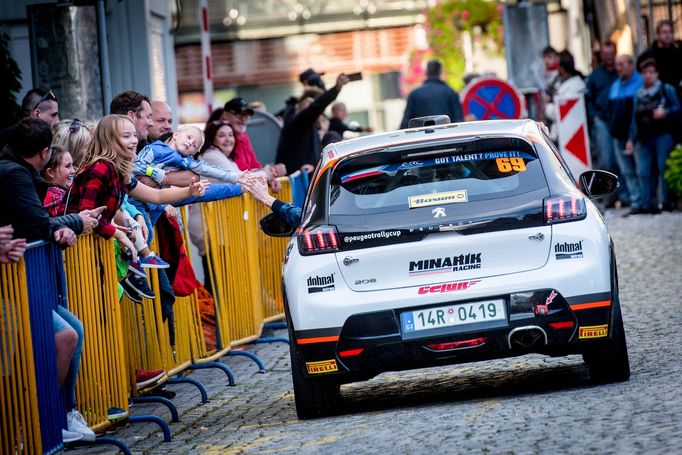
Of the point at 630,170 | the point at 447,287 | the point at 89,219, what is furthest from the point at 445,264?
the point at 630,170

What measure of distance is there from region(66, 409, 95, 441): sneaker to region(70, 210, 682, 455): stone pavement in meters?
0.37

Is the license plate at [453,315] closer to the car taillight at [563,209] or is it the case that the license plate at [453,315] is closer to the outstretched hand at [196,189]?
the car taillight at [563,209]

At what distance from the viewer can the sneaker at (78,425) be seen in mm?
8812

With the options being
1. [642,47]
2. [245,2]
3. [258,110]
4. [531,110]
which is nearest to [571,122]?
[531,110]

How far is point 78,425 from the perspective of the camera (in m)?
8.86

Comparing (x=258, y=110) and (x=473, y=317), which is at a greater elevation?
(x=258, y=110)

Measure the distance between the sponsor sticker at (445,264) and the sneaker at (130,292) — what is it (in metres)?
1.96

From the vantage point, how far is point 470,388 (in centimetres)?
1020

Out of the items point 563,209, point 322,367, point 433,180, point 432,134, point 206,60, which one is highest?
point 206,60

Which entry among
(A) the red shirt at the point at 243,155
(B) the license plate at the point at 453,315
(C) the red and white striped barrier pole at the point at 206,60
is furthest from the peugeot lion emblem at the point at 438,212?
(C) the red and white striped barrier pole at the point at 206,60

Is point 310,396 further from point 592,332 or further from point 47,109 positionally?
point 47,109

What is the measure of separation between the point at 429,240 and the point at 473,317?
480 millimetres

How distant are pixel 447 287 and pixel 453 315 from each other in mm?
154

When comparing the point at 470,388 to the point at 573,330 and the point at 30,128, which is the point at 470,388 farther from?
the point at 30,128
